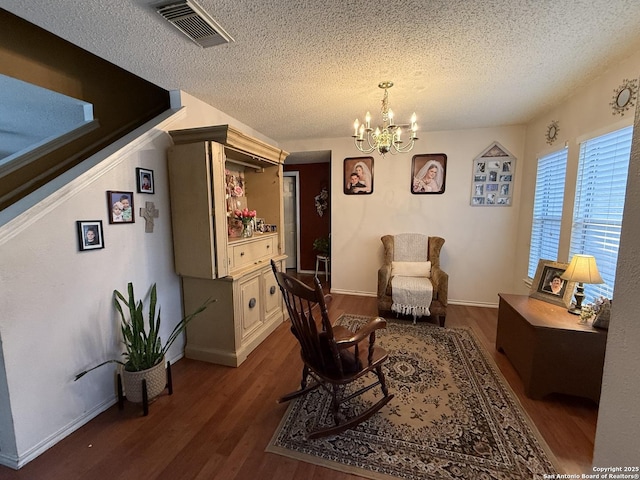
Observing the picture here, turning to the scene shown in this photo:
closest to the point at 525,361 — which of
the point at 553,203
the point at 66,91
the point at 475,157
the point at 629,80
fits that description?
the point at 553,203

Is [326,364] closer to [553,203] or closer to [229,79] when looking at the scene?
[229,79]

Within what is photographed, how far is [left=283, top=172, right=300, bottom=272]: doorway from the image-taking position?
5391 mm

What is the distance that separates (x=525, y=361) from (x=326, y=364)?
150 cm

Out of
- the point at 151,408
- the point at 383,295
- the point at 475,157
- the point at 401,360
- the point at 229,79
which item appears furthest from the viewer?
the point at 475,157

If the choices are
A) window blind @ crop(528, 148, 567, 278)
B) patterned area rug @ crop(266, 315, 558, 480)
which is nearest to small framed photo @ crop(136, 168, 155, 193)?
patterned area rug @ crop(266, 315, 558, 480)

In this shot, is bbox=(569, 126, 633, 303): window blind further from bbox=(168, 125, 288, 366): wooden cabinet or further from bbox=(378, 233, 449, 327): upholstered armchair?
bbox=(168, 125, 288, 366): wooden cabinet

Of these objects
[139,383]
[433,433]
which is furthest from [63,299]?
[433,433]

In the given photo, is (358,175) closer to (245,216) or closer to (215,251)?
(245,216)

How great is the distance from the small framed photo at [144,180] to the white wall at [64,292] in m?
0.04

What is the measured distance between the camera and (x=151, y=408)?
1.85m

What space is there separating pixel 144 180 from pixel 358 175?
2691 millimetres

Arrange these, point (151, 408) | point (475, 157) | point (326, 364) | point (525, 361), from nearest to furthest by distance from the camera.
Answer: point (326, 364)
point (151, 408)
point (525, 361)
point (475, 157)

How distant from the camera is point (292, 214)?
5.51 m

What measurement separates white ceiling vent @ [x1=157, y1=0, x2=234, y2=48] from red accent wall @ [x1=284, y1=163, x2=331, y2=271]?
11.8 ft
